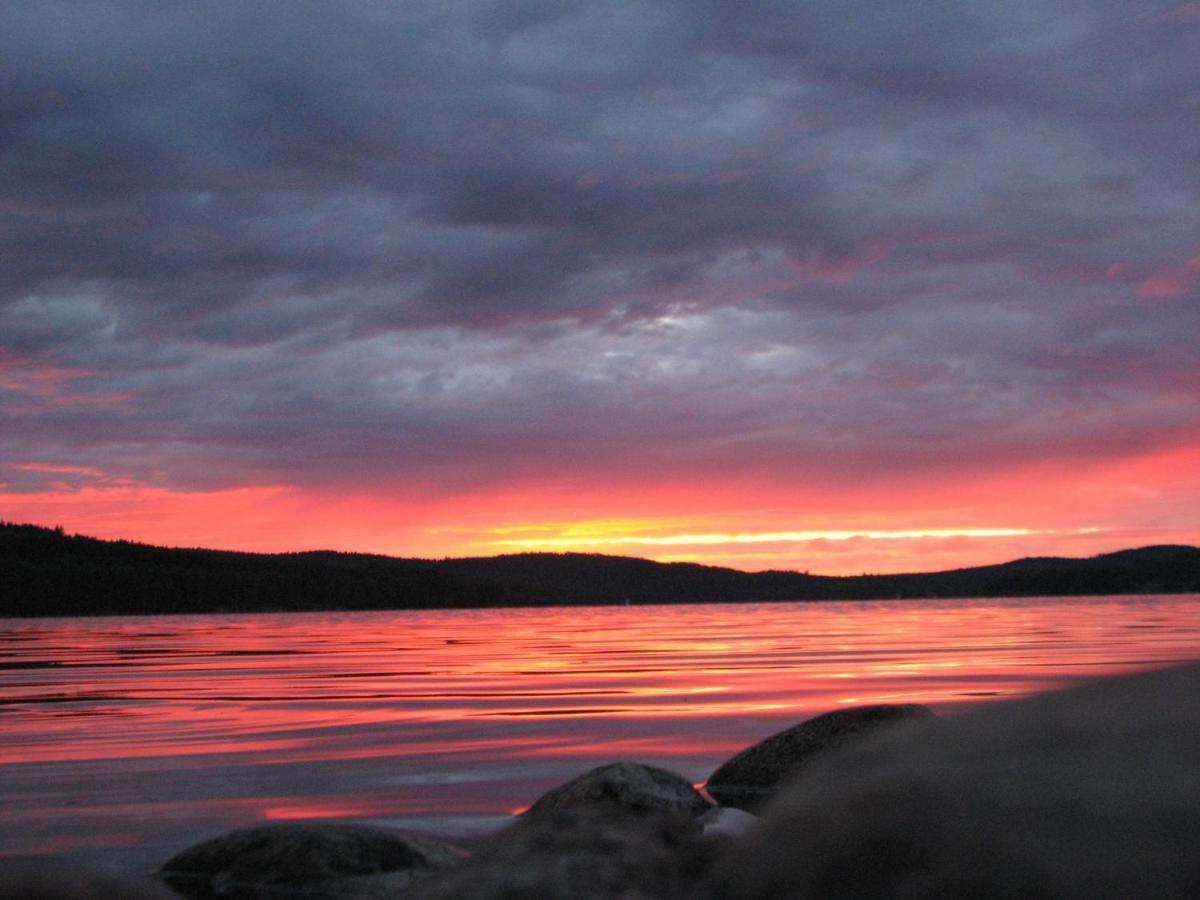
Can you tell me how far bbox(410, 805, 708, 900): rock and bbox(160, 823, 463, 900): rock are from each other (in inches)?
93.9

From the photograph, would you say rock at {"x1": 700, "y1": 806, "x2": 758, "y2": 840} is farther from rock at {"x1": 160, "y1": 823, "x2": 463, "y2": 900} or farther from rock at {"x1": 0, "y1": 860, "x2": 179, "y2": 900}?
rock at {"x1": 0, "y1": 860, "x2": 179, "y2": 900}

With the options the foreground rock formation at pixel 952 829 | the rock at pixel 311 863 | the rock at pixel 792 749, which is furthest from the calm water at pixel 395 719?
the rock at pixel 311 863

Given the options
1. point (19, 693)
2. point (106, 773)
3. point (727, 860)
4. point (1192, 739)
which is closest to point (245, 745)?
point (106, 773)

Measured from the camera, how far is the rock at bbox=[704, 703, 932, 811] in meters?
9.05

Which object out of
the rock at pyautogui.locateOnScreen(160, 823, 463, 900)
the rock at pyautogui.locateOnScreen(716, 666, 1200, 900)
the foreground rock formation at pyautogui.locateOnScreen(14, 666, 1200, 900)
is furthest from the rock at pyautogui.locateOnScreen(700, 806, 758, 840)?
the rock at pyautogui.locateOnScreen(716, 666, 1200, 900)

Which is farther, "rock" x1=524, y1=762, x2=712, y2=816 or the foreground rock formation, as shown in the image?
"rock" x1=524, y1=762, x2=712, y2=816

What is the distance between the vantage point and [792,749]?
930 centimetres

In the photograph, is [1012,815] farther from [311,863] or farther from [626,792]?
[626,792]

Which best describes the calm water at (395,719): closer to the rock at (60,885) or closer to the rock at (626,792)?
the rock at (626,792)

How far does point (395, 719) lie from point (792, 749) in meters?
6.20

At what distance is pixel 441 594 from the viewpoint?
145625 millimetres

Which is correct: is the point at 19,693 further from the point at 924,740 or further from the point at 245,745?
the point at 924,740

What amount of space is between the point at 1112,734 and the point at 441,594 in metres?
145

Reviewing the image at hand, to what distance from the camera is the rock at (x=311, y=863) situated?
574 centimetres
